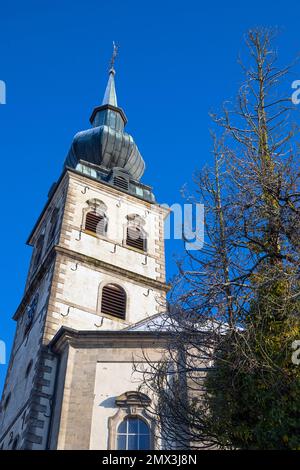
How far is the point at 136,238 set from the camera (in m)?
28.0

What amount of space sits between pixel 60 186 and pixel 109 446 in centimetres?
1617

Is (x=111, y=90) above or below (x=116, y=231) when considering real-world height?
above

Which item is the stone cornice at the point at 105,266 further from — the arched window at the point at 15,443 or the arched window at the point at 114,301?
the arched window at the point at 15,443

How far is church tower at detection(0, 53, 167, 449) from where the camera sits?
55.4ft

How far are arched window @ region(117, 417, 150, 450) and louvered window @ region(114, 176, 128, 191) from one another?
15704mm

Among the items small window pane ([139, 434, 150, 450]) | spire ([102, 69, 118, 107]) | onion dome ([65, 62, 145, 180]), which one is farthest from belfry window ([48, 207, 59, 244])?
small window pane ([139, 434, 150, 450])

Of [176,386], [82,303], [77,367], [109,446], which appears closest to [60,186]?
[82,303]

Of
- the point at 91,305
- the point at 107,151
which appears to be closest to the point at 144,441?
the point at 91,305

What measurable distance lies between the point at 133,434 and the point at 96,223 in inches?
500

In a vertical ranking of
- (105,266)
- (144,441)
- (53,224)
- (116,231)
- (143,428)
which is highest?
(53,224)

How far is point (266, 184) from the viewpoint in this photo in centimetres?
998

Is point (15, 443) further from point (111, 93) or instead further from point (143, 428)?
point (111, 93)

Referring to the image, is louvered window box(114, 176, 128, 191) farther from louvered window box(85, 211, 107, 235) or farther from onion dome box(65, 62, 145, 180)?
louvered window box(85, 211, 107, 235)
